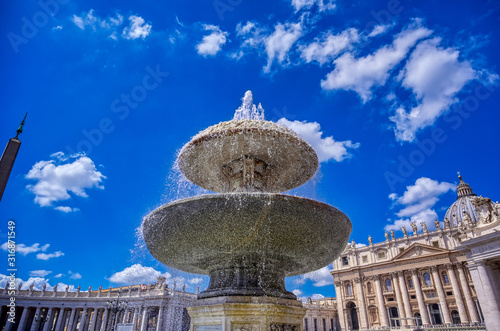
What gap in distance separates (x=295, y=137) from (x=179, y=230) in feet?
9.97

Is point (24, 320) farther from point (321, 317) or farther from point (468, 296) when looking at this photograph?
point (468, 296)

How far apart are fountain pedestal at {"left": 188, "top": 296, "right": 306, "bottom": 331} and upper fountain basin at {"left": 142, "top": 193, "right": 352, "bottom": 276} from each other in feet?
2.70

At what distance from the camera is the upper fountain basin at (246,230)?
481 centimetres

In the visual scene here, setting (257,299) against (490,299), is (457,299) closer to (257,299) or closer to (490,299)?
(490,299)

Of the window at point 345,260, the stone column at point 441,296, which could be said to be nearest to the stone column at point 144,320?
the window at point 345,260

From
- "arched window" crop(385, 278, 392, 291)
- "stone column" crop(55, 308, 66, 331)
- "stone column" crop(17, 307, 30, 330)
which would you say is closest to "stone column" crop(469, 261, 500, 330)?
"arched window" crop(385, 278, 392, 291)

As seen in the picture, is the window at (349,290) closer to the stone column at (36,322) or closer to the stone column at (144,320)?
the stone column at (144,320)

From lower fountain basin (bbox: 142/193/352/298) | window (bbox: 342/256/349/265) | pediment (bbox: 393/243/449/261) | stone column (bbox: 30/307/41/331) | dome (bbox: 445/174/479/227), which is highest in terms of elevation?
dome (bbox: 445/174/479/227)

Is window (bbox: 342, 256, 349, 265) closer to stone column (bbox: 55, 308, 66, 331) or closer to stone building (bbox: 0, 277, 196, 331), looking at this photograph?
stone building (bbox: 0, 277, 196, 331)

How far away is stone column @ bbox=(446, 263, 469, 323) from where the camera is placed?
40969 millimetres

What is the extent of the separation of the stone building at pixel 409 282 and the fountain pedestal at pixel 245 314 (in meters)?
39.4

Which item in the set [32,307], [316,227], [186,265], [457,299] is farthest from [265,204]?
[32,307]

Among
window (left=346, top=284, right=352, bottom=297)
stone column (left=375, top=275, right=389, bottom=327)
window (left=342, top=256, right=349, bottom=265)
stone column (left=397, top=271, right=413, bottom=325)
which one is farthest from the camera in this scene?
window (left=342, top=256, right=349, bottom=265)

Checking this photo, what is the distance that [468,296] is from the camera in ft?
136
